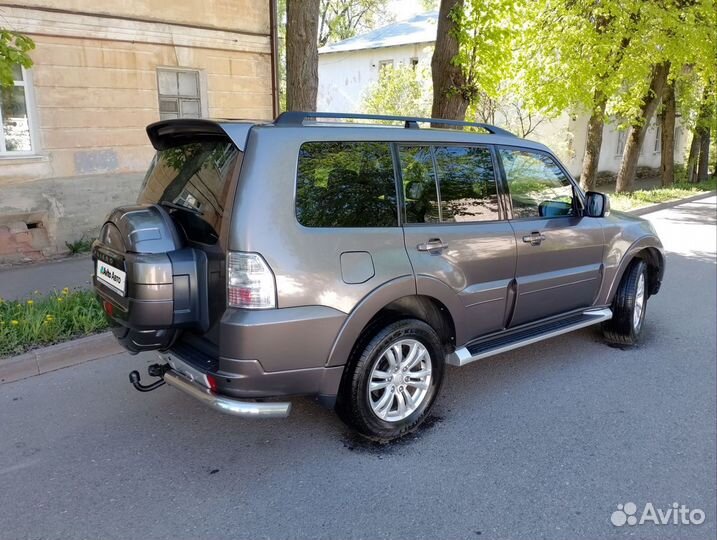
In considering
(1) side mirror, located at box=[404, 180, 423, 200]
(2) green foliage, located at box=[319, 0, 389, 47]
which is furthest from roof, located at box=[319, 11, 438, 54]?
(1) side mirror, located at box=[404, 180, 423, 200]

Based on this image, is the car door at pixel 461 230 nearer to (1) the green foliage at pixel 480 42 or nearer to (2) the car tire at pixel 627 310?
(2) the car tire at pixel 627 310

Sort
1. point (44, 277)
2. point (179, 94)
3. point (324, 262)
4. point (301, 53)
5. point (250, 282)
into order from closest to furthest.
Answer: point (250, 282)
point (324, 262)
point (301, 53)
point (44, 277)
point (179, 94)

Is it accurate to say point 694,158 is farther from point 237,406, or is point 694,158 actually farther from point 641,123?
point 237,406

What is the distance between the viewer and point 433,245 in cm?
356

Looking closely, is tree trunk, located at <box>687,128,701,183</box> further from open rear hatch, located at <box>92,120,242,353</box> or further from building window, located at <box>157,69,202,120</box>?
open rear hatch, located at <box>92,120,242,353</box>

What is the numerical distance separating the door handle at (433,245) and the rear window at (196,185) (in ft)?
3.96

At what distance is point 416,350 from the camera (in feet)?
11.7

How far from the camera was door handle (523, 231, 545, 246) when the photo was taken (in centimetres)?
417

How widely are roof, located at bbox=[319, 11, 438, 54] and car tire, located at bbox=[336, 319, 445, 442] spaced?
2223cm

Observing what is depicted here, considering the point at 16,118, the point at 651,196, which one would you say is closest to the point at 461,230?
the point at 16,118

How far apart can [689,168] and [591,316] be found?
854 inches

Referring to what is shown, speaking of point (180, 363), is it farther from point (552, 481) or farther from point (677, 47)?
point (677, 47)

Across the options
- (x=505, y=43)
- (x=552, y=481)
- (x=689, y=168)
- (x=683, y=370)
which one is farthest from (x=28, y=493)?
(x=689, y=168)

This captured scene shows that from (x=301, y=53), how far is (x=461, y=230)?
167 inches
